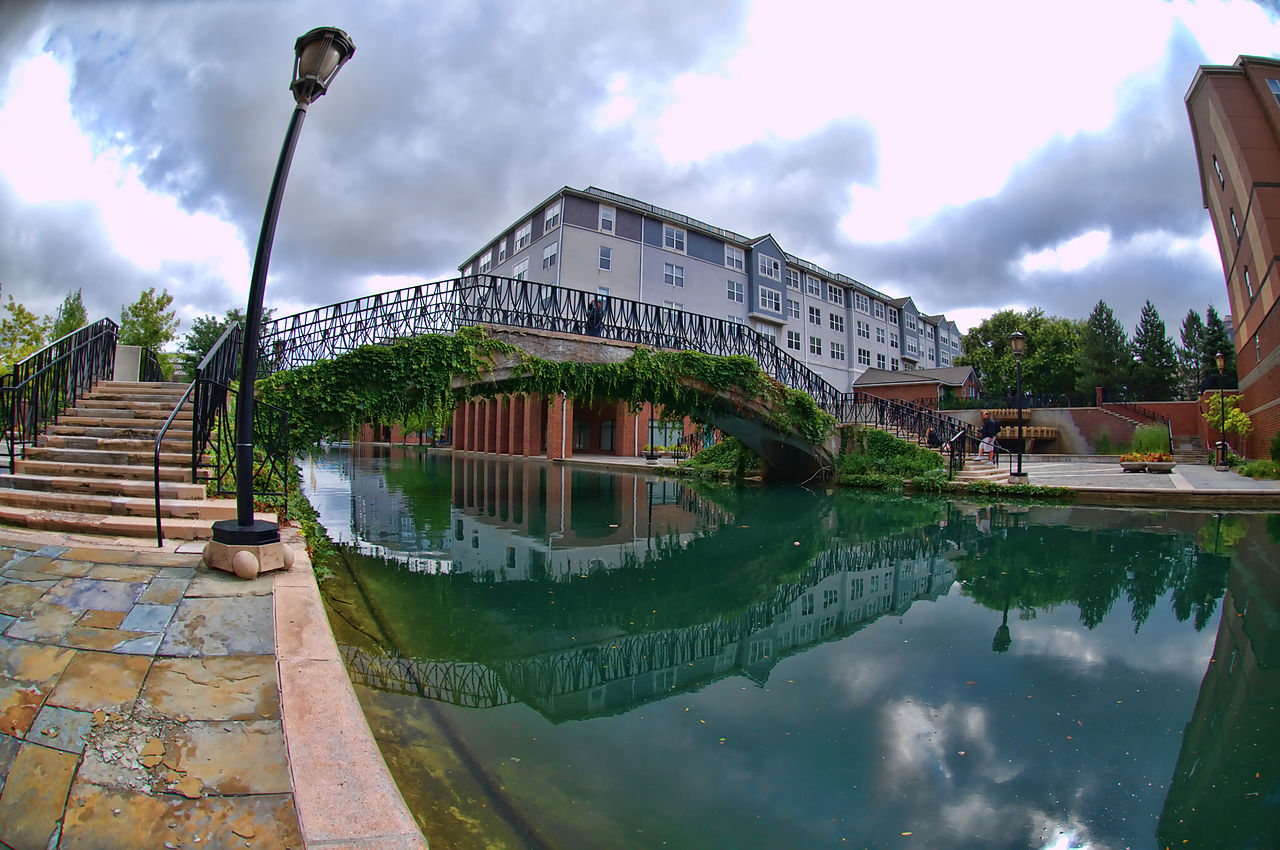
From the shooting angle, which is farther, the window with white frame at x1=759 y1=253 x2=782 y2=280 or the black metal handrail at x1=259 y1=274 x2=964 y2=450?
the window with white frame at x1=759 y1=253 x2=782 y2=280

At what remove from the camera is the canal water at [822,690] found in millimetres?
3025

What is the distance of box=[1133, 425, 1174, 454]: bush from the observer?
24203 millimetres

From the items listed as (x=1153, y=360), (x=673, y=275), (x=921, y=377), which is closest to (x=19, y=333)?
(x=673, y=275)

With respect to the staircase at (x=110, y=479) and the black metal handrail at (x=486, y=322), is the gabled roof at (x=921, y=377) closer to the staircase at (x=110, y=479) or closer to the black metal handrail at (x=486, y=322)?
the black metal handrail at (x=486, y=322)

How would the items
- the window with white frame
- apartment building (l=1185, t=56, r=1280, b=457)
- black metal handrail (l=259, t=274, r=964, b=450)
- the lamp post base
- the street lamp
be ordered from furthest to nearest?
1. the window with white frame
2. apartment building (l=1185, t=56, r=1280, b=457)
3. black metal handrail (l=259, t=274, r=964, b=450)
4. the street lamp
5. the lamp post base

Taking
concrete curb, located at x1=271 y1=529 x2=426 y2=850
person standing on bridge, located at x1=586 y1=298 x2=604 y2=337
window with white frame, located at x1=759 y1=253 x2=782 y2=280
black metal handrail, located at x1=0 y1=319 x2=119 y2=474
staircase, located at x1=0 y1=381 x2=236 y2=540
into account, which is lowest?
concrete curb, located at x1=271 y1=529 x2=426 y2=850

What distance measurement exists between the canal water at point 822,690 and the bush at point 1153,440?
59.2 feet

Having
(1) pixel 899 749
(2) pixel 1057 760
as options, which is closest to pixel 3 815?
(1) pixel 899 749

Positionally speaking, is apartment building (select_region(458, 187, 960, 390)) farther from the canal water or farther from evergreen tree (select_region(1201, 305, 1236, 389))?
the canal water

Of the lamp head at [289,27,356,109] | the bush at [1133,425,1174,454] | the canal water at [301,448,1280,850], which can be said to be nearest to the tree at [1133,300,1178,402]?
the bush at [1133,425,1174,454]

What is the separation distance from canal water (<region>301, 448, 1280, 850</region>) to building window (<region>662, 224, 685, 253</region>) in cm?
3050

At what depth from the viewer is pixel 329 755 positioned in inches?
107

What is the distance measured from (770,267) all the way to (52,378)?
1562 inches

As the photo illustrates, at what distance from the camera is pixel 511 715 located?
4.12 m
